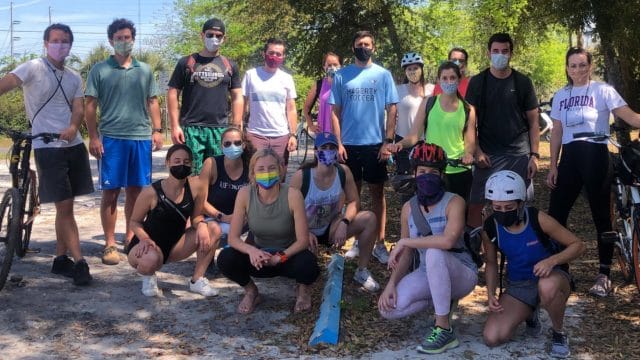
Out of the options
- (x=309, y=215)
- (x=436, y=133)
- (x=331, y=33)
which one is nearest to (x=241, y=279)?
(x=309, y=215)

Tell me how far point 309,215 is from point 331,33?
381 inches

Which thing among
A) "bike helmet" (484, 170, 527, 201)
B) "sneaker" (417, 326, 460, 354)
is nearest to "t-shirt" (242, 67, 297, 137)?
"bike helmet" (484, 170, 527, 201)

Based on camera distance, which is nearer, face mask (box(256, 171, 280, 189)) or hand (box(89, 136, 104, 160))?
face mask (box(256, 171, 280, 189))

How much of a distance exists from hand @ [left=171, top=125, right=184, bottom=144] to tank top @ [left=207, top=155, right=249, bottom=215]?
57 centimetres

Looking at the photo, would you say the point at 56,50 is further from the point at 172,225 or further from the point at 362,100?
the point at 362,100

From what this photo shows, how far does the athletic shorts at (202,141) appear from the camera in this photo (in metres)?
6.50

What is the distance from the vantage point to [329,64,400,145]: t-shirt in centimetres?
634

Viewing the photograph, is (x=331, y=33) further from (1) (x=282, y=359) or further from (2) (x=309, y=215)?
(1) (x=282, y=359)

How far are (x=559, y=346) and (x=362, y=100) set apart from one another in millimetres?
2922

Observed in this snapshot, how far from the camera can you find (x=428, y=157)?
4.71 meters

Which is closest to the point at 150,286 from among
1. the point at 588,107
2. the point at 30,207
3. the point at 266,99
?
the point at 30,207

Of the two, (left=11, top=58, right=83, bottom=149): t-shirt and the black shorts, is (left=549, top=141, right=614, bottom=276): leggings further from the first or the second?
(left=11, top=58, right=83, bottom=149): t-shirt

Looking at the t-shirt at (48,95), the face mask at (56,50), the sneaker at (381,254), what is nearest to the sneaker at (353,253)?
the sneaker at (381,254)

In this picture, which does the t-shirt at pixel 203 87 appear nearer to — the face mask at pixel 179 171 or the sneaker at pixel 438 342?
the face mask at pixel 179 171
